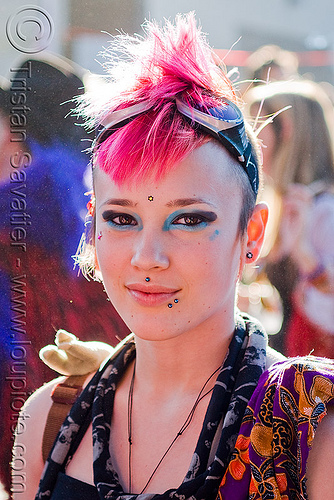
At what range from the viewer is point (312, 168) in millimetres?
2104

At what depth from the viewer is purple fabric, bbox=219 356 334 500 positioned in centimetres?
88

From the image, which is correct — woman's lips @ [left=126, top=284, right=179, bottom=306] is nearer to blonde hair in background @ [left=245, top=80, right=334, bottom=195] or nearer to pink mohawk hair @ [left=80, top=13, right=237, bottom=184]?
pink mohawk hair @ [left=80, top=13, right=237, bottom=184]

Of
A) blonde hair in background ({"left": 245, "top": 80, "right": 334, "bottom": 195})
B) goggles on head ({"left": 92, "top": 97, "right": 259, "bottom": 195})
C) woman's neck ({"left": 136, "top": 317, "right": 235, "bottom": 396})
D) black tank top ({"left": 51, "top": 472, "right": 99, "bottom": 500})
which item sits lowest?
black tank top ({"left": 51, "top": 472, "right": 99, "bottom": 500})

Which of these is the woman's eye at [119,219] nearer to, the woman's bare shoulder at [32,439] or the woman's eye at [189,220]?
the woman's eye at [189,220]

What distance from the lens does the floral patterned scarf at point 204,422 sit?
1.00 m

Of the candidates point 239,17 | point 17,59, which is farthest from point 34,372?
point 239,17

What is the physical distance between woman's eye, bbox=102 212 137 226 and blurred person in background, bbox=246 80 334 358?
1015 mm

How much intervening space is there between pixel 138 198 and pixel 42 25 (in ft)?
3.25

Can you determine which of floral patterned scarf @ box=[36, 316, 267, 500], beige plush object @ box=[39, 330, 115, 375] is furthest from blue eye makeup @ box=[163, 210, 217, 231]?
beige plush object @ box=[39, 330, 115, 375]

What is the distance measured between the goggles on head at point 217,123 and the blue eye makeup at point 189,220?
14 centimetres

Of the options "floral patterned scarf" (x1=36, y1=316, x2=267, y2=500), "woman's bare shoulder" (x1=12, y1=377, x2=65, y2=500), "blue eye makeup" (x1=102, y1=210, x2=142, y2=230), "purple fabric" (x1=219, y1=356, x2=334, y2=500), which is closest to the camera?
"purple fabric" (x1=219, y1=356, x2=334, y2=500)

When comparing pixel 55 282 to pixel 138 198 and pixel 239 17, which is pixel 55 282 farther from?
pixel 239 17

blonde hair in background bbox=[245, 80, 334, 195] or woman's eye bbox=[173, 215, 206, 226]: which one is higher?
blonde hair in background bbox=[245, 80, 334, 195]

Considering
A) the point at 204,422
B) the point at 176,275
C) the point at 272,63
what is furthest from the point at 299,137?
the point at 204,422
